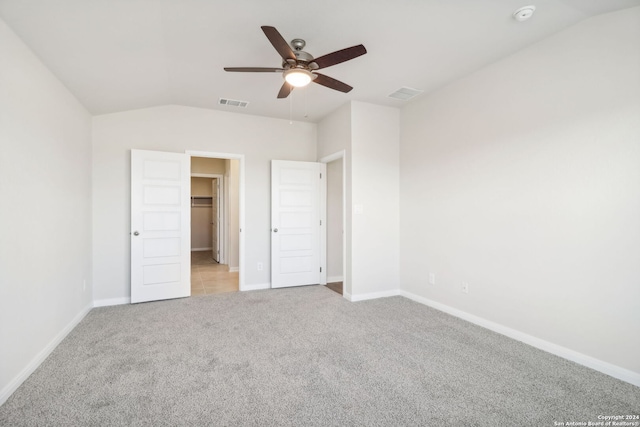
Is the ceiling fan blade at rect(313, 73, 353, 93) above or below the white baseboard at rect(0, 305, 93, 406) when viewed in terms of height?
above

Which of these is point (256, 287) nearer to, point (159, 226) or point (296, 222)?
point (296, 222)

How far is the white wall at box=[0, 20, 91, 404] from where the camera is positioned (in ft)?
6.82

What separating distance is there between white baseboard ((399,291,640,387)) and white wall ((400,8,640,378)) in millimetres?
41

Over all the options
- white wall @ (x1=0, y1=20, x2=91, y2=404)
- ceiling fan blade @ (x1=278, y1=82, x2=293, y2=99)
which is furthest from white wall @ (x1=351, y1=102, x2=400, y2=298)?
white wall @ (x1=0, y1=20, x2=91, y2=404)

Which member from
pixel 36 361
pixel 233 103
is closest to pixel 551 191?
pixel 233 103

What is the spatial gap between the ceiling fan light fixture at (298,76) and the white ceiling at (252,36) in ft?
1.18

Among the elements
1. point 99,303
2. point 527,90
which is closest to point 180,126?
point 99,303

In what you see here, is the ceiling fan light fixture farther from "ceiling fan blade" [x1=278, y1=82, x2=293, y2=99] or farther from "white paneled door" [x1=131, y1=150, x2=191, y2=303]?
"white paneled door" [x1=131, y1=150, x2=191, y2=303]

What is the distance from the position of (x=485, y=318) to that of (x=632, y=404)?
1.32 m

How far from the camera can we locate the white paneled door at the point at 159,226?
4105 mm

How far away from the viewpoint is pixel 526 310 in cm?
287

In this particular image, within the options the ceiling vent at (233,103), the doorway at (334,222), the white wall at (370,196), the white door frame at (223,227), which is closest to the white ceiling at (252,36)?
the ceiling vent at (233,103)

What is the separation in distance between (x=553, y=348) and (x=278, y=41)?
3354 millimetres

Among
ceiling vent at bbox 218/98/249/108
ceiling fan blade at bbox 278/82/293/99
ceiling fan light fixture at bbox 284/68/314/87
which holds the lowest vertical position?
ceiling fan light fixture at bbox 284/68/314/87
